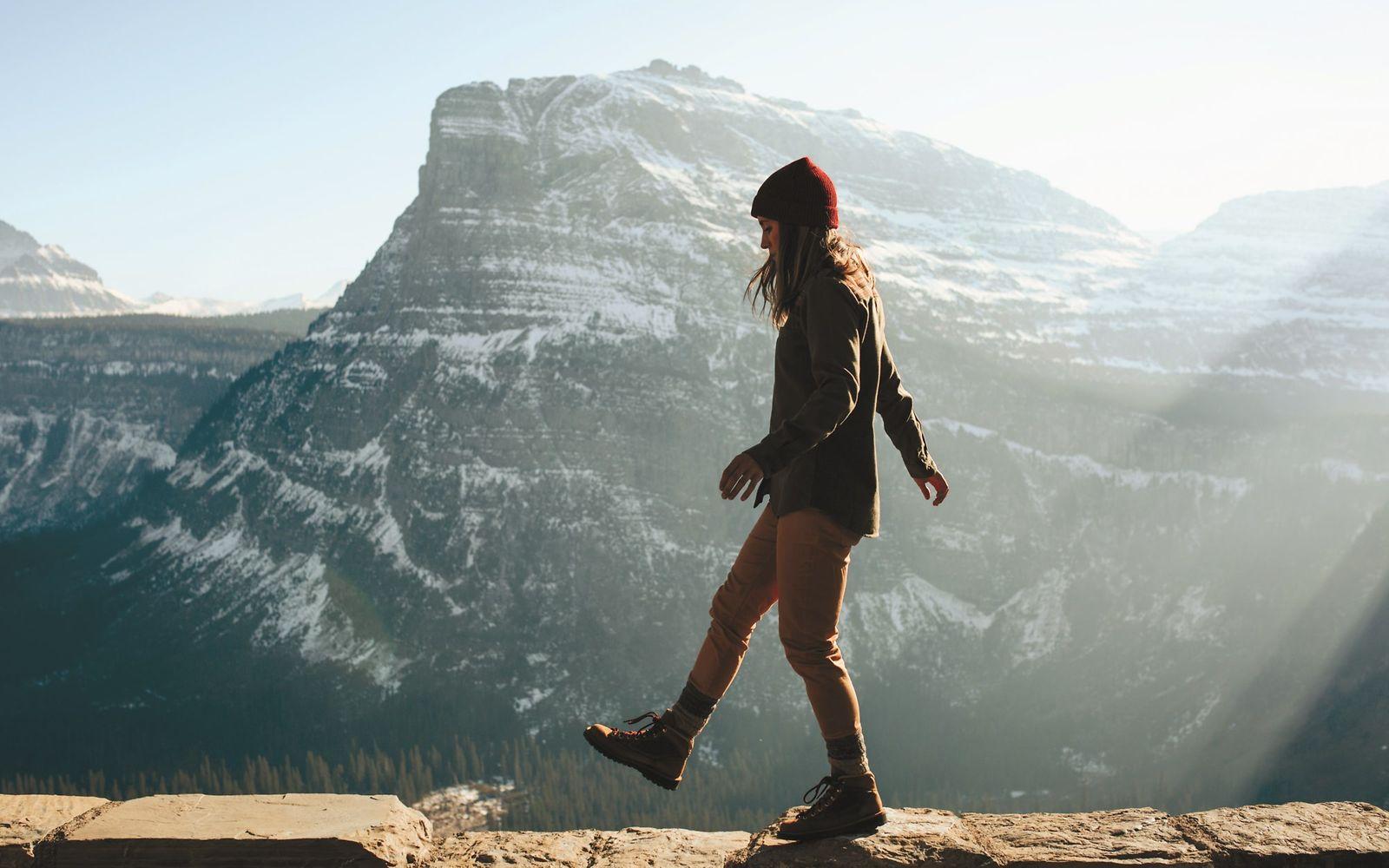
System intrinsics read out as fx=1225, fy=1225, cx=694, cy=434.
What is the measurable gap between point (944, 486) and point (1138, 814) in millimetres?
3065

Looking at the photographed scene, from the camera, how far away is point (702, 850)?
947 centimetres

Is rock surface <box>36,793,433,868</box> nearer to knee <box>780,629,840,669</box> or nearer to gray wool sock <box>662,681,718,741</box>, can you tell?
gray wool sock <box>662,681,718,741</box>

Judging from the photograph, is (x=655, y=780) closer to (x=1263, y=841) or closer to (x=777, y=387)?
(x=777, y=387)

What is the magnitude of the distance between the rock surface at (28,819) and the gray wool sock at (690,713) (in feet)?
15.0

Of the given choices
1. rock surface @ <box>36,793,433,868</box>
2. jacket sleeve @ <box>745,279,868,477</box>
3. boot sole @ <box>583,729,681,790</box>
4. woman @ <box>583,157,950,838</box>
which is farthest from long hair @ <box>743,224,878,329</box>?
rock surface @ <box>36,793,433,868</box>

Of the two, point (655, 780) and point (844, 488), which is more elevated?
point (844, 488)

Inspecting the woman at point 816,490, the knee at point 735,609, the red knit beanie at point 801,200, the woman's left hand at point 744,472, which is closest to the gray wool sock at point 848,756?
the woman at point 816,490

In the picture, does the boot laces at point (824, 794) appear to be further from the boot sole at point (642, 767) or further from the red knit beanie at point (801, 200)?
the red knit beanie at point (801, 200)

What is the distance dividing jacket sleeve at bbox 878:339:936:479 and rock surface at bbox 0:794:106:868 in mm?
7025

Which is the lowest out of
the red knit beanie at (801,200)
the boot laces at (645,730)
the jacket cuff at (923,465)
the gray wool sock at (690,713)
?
the boot laces at (645,730)

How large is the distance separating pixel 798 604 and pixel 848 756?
4.33ft

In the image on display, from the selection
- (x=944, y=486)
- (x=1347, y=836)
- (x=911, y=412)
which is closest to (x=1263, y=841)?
(x=1347, y=836)

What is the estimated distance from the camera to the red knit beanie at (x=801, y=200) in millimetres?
9859

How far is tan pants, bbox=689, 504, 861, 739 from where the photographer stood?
9562mm
